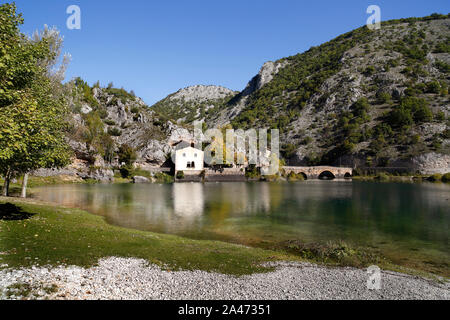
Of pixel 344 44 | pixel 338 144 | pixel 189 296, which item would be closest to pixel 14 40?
pixel 189 296

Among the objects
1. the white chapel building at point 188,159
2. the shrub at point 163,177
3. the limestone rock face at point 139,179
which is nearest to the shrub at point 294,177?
the white chapel building at point 188,159

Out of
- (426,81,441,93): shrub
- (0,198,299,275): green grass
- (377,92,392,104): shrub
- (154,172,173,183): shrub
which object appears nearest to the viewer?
(0,198,299,275): green grass

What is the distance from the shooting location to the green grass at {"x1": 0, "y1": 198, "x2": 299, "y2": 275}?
10117 mm

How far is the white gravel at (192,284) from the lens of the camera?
24.9 feet

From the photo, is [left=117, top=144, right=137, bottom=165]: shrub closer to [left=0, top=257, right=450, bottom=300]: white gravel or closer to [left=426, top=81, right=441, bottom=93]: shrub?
[left=0, top=257, right=450, bottom=300]: white gravel

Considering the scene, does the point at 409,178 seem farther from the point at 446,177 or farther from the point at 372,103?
the point at 372,103

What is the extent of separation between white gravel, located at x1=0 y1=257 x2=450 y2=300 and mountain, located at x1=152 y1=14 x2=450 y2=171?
105 metres

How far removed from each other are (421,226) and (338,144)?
348 feet

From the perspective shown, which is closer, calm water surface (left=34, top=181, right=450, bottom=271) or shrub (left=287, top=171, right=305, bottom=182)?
calm water surface (left=34, top=181, right=450, bottom=271)

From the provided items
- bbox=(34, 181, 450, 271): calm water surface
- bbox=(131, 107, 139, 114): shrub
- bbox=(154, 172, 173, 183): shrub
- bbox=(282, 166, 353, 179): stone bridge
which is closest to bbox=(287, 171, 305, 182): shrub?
bbox=(282, 166, 353, 179): stone bridge

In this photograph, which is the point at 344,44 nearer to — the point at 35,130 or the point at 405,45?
the point at 405,45

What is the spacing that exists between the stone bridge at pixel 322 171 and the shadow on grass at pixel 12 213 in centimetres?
9064

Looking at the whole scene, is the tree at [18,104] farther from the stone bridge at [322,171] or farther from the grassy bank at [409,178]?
the grassy bank at [409,178]

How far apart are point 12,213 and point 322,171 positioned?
10139 centimetres
